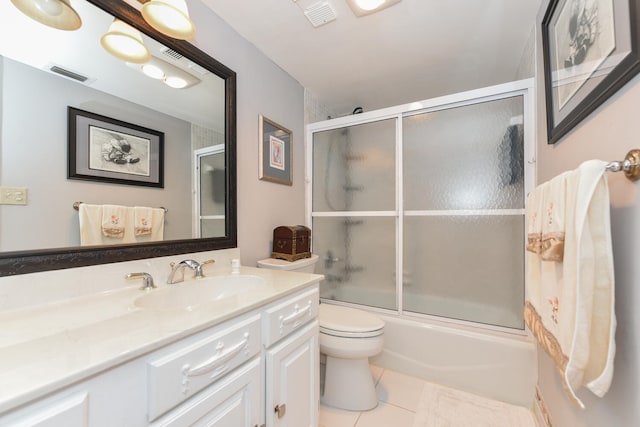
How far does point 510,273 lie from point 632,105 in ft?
4.09

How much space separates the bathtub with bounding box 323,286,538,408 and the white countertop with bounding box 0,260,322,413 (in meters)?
1.25

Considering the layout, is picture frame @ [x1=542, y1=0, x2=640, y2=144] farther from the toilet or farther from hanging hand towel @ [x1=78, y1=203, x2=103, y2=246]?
hanging hand towel @ [x1=78, y1=203, x2=103, y2=246]

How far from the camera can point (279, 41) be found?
167 cm

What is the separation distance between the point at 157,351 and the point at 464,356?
1.73 m

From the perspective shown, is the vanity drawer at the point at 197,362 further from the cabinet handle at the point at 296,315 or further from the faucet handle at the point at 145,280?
the faucet handle at the point at 145,280

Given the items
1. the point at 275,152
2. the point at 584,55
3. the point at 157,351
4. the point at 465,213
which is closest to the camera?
the point at 157,351

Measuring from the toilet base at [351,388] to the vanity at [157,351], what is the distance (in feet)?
1.22

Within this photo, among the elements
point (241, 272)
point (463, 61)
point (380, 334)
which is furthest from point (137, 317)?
point (463, 61)

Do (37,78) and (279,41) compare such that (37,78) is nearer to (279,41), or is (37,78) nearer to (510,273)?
(279,41)

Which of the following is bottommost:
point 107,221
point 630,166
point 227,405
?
point 227,405

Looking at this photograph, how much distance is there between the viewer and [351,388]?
4.93 feet

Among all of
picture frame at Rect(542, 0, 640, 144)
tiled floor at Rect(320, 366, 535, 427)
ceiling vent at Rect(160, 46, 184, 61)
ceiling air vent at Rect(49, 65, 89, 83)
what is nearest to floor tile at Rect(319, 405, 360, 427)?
tiled floor at Rect(320, 366, 535, 427)

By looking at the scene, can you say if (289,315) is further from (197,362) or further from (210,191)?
(210,191)

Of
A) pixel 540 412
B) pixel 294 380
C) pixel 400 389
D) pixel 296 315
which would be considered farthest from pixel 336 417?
pixel 540 412
